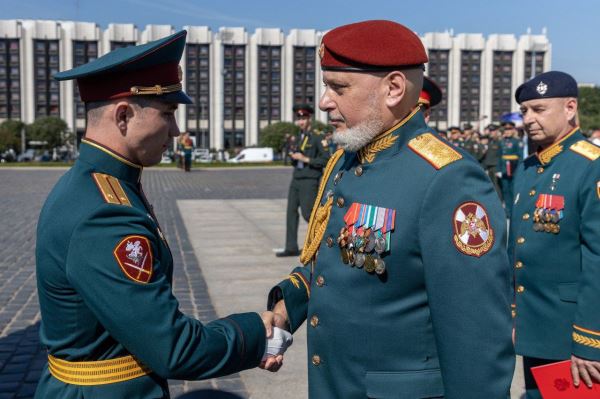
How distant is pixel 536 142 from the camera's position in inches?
136

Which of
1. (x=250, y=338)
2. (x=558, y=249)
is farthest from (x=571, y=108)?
(x=250, y=338)

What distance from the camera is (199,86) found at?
8325 cm

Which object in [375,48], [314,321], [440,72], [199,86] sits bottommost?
[314,321]

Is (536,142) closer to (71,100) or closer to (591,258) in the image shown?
(591,258)

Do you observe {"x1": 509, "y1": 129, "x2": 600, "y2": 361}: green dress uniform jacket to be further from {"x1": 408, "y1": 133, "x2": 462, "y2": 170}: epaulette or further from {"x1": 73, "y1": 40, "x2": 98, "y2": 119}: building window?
{"x1": 73, "y1": 40, "x2": 98, "y2": 119}: building window

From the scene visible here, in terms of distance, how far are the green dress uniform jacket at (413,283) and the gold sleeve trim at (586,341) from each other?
1020 mm

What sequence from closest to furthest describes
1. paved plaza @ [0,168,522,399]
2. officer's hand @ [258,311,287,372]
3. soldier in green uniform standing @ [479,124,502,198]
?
officer's hand @ [258,311,287,372] → paved plaza @ [0,168,522,399] → soldier in green uniform standing @ [479,124,502,198]

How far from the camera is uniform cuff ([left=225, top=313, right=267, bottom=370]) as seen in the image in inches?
85.5

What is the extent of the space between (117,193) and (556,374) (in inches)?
75.5

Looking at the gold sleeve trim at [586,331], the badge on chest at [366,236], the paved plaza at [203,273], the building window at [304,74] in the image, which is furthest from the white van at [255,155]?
the badge on chest at [366,236]

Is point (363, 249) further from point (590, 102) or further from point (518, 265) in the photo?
point (590, 102)

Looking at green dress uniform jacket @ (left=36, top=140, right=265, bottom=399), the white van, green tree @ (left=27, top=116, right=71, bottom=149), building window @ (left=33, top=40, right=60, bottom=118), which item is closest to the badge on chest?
green dress uniform jacket @ (left=36, top=140, right=265, bottom=399)

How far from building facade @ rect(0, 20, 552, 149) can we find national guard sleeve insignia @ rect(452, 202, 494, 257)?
2829 inches

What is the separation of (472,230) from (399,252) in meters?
0.23
